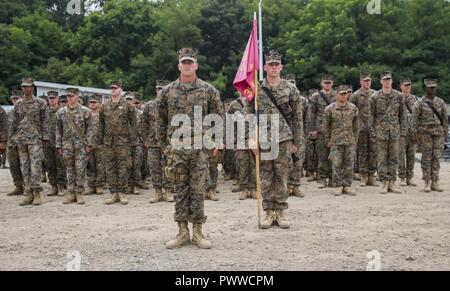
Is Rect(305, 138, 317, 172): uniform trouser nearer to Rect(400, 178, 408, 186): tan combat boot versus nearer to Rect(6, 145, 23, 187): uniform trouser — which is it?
Rect(400, 178, 408, 186): tan combat boot

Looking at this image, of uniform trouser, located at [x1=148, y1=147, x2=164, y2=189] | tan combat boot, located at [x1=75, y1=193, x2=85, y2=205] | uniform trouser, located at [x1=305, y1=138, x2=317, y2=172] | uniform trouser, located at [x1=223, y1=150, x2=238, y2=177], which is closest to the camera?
tan combat boot, located at [x1=75, y1=193, x2=85, y2=205]

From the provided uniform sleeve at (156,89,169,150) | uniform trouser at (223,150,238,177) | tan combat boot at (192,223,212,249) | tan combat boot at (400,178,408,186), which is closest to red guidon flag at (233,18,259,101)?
uniform sleeve at (156,89,169,150)

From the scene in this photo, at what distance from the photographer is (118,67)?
34531 millimetres

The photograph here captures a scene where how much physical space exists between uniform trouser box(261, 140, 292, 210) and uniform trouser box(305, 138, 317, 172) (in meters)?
5.81

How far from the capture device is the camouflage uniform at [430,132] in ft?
35.1

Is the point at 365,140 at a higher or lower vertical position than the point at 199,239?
higher

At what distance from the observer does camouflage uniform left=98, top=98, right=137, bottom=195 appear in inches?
392

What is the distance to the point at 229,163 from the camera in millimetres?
14164

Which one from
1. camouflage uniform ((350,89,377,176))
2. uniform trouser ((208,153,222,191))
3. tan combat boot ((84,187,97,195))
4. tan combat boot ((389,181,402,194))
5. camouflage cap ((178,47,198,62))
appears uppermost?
camouflage cap ((178,47,198,62))

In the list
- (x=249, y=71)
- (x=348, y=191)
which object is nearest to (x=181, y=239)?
(x=249, y=71)

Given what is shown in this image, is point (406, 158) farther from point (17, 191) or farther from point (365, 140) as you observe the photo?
point (17, 191)

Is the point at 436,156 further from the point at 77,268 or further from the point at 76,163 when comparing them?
the point at 77,268

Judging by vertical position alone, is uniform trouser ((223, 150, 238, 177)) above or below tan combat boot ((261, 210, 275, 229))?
above

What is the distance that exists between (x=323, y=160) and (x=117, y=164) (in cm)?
487
